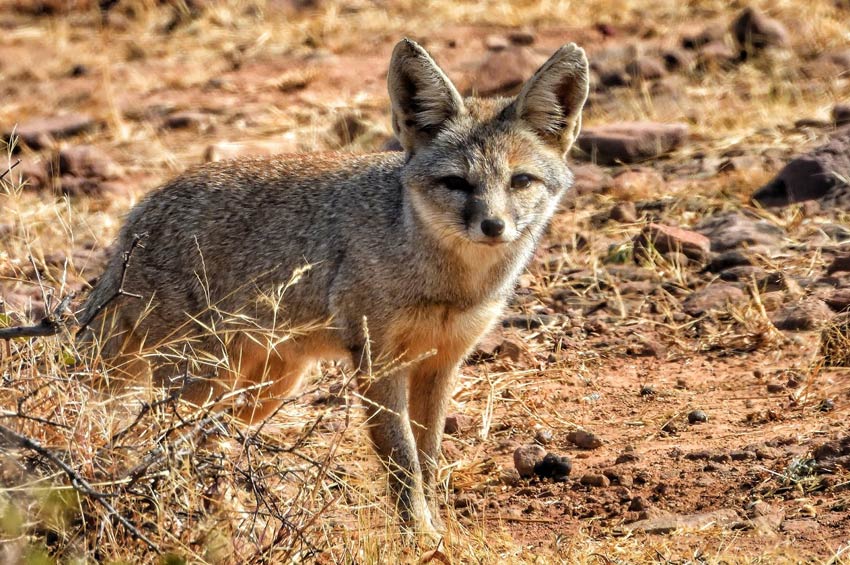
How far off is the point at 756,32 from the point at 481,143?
6.42 metres

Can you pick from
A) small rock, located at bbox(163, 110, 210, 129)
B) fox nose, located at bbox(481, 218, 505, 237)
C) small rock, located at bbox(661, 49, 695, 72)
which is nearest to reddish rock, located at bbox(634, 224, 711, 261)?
fox nose, located at bbox(481, 218, 505, 237)

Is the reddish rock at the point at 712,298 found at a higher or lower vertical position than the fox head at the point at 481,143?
lower

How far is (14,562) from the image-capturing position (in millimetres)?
3514

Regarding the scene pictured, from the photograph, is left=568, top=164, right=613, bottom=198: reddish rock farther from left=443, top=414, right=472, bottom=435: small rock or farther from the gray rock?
left=443, top=414, right=472, bottom=435: small rock

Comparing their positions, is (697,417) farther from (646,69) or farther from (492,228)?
(646,69)

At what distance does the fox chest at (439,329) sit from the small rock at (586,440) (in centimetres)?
82

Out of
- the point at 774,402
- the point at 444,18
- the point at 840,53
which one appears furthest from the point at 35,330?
the point at 444,18

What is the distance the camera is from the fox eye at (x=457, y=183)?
18.1ft

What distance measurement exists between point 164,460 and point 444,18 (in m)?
9.85

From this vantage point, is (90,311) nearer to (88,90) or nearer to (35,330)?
(35,330)

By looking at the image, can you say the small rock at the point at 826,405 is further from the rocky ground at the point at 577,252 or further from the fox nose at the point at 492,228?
the fox nose at the point at 492,228

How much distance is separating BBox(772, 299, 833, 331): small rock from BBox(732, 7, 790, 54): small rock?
4.68 metres

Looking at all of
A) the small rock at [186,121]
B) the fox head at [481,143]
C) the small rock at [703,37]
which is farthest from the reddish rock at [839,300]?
the small rock at [186,121]

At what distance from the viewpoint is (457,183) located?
553 centimetres
